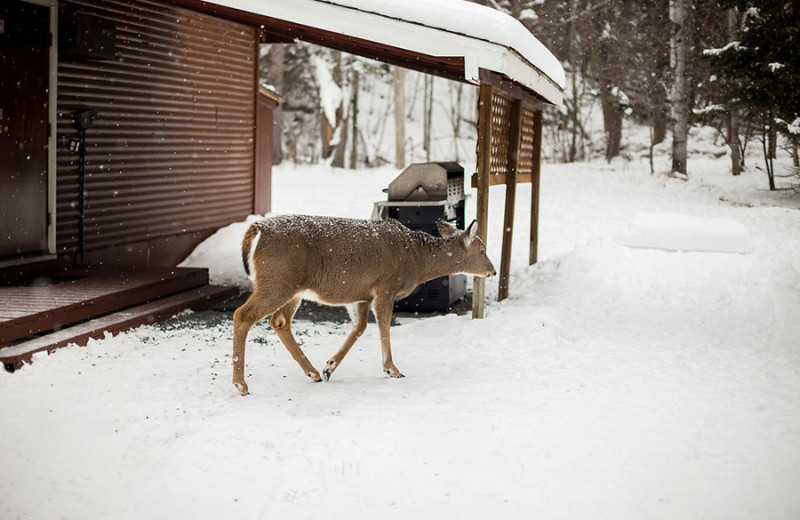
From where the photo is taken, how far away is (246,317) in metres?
6.07

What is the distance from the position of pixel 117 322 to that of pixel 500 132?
5117 mm

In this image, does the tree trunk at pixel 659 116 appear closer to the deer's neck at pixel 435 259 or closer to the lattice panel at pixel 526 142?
the lattice panel at pixel 526 142

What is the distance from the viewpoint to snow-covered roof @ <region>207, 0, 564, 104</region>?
765cm

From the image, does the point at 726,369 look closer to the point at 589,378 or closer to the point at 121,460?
the point at 589,378

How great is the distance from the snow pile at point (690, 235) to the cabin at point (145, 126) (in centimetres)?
170

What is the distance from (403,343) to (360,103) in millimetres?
36506

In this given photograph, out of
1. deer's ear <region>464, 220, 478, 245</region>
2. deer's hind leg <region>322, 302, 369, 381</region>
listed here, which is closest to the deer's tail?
deer's hind leg <region>322, 302, 369, 381</region>

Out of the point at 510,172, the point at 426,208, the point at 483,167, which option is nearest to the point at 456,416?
the point at 483,167

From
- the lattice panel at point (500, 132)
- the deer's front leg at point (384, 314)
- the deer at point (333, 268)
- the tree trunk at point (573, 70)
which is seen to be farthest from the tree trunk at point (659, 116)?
the deer's front leg at point (384, 314)

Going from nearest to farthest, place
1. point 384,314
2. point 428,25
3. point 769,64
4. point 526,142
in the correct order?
point 384,314, point 428,25, point 526,142, point 769,64

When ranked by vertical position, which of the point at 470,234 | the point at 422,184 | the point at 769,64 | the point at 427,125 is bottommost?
the point at 470,234

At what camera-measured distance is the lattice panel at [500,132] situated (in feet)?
31.6

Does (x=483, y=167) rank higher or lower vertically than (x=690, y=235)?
higher

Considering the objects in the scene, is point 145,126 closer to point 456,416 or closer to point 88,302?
point 88,302
